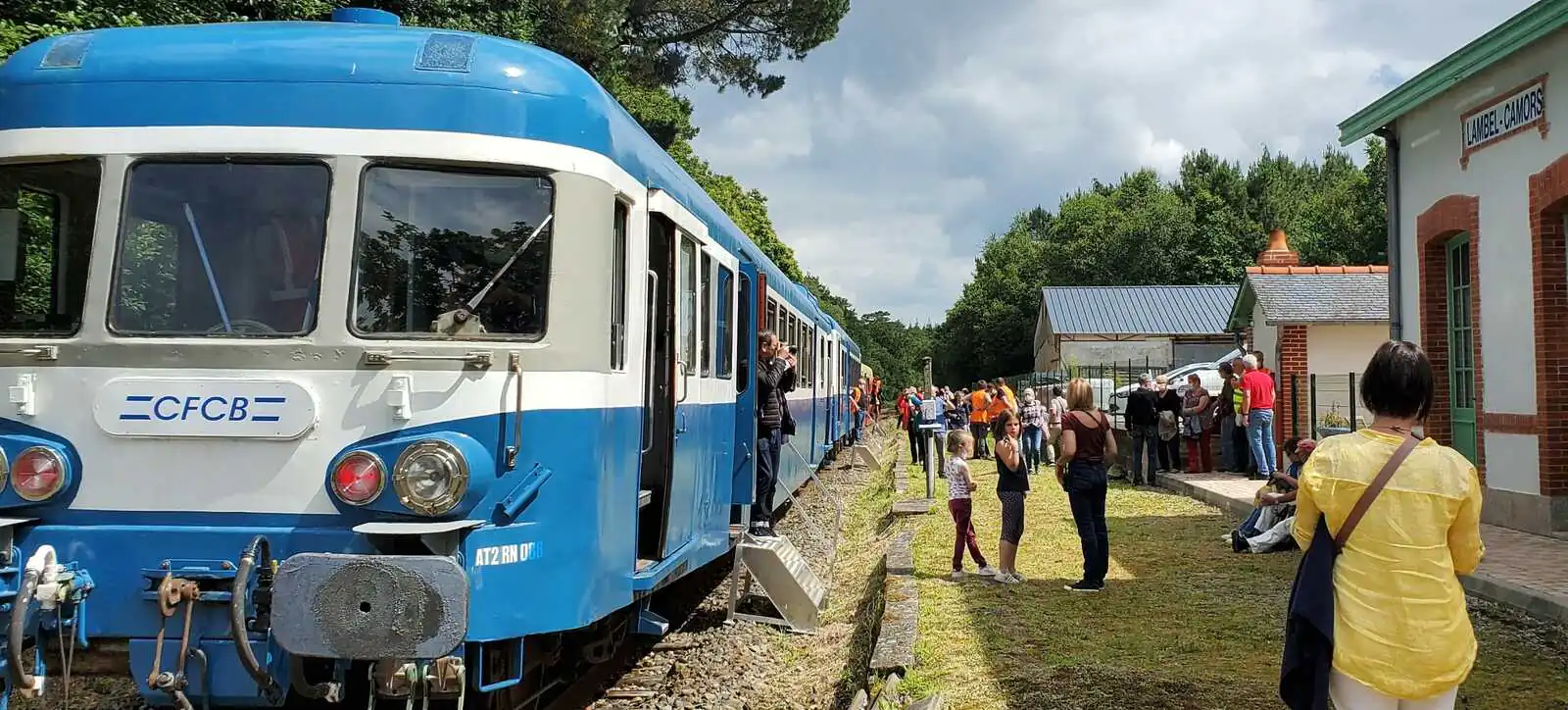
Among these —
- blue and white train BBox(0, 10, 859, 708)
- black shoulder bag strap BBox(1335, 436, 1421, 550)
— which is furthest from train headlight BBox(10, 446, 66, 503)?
black shoulder bag strap BBox(1335, 436, 1421, 550)

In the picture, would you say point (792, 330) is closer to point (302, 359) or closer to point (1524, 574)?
point (1524, 574)

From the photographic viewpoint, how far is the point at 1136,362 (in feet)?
149

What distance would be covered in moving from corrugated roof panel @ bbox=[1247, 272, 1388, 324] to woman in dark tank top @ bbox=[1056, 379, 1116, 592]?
40.8ft

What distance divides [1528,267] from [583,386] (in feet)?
27.9

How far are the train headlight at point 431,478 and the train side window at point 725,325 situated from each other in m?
3.41

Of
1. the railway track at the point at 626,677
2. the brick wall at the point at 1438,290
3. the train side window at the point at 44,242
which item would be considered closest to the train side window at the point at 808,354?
the railway track at the point at 626,677

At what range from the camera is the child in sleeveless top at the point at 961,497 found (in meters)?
9.48

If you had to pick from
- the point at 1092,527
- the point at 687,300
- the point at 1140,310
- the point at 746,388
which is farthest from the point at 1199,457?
the point at 1140,310

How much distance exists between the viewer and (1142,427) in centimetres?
1702

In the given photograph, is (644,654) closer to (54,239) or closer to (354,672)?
(354,672)

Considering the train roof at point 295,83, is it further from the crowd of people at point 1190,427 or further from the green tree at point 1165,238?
the green tree at point 1165,238

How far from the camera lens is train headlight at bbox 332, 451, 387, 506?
14.5 ft

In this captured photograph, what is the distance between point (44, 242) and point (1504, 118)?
10582 millimetres

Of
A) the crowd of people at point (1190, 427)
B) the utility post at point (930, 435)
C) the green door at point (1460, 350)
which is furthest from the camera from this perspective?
the crowd of people at point (1190, 427)
